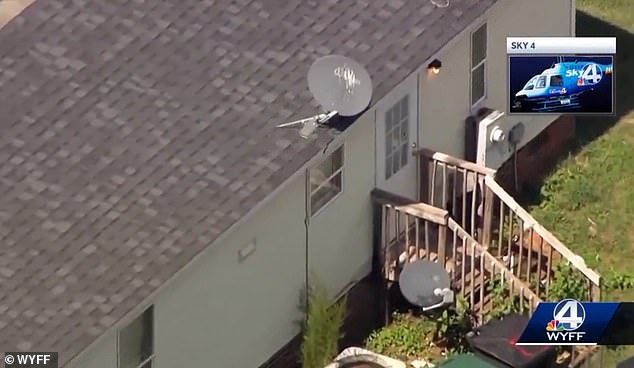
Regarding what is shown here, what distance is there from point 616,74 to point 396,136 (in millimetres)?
7798

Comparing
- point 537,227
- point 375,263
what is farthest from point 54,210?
point 537,227

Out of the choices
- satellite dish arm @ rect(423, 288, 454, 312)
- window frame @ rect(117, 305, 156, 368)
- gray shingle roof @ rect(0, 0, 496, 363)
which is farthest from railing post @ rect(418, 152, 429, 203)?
window frame @ rect(117, 305, 156, 368)

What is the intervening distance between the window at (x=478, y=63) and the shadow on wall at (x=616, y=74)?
2.81m

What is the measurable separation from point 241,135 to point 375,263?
3360mm

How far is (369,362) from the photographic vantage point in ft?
88.8

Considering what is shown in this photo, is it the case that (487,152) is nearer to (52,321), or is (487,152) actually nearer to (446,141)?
(446,141)

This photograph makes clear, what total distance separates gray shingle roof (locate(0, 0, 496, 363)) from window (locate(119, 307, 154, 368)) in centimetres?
56

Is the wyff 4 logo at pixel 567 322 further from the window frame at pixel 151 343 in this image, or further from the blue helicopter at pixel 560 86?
the window frame at pixel 151 343

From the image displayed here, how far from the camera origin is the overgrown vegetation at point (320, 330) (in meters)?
27.9

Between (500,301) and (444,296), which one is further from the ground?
(444,296)

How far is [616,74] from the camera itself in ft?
120

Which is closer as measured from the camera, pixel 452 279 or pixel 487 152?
pixel 452 279

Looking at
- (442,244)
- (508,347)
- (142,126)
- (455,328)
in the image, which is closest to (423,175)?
(442,244)

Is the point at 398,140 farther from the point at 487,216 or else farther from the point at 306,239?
the point at 306,239
